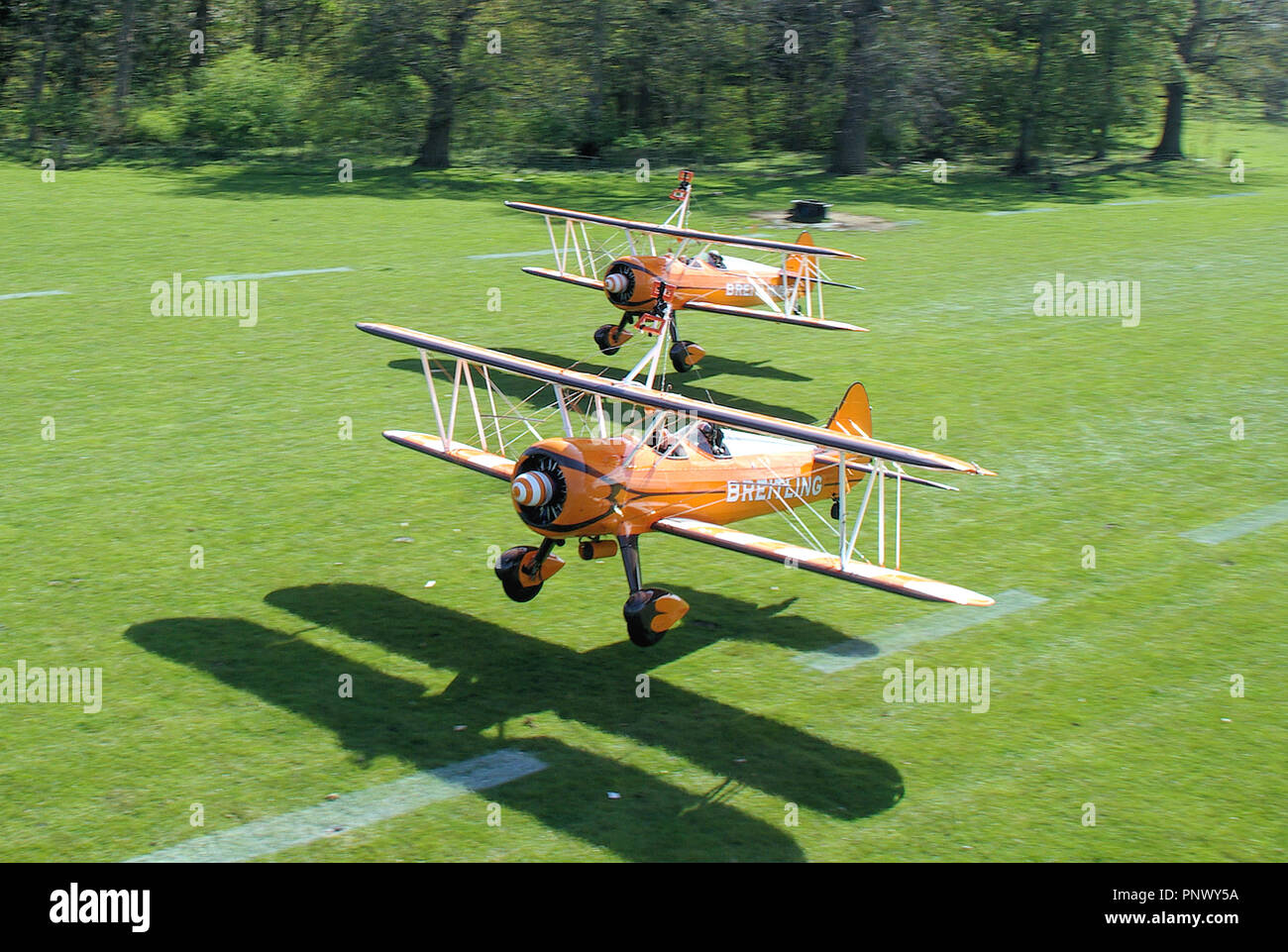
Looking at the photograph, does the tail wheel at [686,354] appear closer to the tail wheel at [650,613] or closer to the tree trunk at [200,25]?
the tail wheel at [650,613]

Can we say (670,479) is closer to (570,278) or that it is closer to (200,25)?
(570,278)

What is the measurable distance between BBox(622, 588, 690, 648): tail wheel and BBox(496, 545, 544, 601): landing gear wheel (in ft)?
4.00

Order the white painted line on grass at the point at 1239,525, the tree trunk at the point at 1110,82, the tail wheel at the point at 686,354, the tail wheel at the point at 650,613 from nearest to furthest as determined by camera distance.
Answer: the tail wheel at the point at 650,613 < the white painted line on grass at the point at 1239,525 < the tail wheel at the point at 686,354 < the tree trunk at the point at 1110,82

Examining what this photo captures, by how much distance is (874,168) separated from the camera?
4962 cm

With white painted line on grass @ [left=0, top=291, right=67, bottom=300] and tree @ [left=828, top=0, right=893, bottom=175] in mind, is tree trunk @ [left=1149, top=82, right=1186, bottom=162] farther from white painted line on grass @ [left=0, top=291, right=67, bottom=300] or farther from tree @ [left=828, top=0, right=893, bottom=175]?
white painted line on grass @ [left=0, top=291, right=67, bottom=300]

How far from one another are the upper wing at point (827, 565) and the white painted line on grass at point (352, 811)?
7.79ft

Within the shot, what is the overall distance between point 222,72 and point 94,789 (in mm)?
46154

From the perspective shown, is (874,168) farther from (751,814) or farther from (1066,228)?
(751,814)

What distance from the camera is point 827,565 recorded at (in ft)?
31.6

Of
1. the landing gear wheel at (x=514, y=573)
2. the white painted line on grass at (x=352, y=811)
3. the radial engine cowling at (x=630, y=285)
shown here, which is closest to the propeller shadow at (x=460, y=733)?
the white painted line on grass at (x=352, y=811)

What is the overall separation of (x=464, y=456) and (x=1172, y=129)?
51.0m

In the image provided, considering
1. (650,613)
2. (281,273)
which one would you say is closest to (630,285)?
(281,273)

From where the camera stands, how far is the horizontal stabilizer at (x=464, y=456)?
11.7 meters

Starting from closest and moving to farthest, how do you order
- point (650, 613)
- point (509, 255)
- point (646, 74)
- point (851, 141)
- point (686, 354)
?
point (650, 613), point (686, 354), point (509, 255), point (851, 141), point (646, 74)
